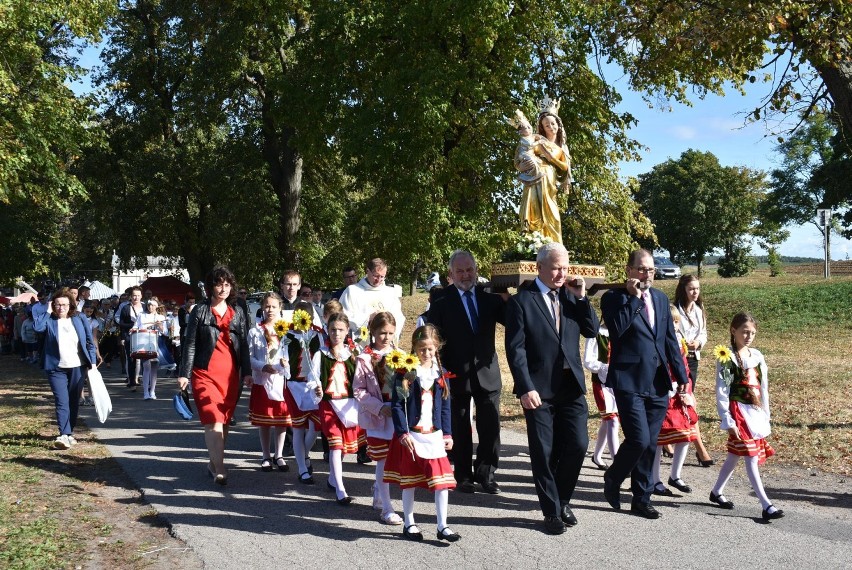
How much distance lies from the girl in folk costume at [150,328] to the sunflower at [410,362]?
10340 mm

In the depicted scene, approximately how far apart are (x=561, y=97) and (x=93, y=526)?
15.4 meters

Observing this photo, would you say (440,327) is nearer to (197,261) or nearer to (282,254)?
(282,254)

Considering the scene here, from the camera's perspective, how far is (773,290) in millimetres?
31375

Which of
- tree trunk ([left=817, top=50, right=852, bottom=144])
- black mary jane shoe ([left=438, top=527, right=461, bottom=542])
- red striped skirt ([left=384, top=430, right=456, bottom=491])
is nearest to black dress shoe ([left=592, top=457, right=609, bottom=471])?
red striped skirt ([left=384, top=430, right=456, bottom=491])

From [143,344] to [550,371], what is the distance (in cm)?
1113

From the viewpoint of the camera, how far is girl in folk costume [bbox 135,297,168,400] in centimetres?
1581

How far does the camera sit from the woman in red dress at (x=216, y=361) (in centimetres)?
818

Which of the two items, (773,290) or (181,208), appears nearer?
(181,208)

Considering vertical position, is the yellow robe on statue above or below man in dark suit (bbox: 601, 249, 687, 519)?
above

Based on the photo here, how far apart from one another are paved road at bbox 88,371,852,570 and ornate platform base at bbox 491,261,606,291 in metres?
1.93

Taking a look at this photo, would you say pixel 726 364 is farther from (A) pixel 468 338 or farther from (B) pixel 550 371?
(A) pixel 468 338

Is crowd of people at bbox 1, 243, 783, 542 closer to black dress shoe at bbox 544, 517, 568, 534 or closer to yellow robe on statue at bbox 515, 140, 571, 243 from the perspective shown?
black dress shoe at bbox 544, 517, 568, 534

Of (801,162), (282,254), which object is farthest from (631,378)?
(801,162)

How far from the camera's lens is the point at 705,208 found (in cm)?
5459
